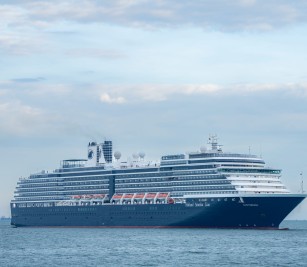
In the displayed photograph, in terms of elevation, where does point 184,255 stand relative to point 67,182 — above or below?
below

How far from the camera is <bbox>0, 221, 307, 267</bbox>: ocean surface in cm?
8481

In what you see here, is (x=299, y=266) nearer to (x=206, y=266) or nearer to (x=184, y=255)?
(x=206, y=266)

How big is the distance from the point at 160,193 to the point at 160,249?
4504 centimetres

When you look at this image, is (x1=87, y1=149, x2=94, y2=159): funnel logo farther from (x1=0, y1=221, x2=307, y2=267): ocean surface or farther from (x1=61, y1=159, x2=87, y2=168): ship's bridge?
(x1=0, y1=221, x2=307, y2=267): ocean surface

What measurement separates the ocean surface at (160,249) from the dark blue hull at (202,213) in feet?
6.54

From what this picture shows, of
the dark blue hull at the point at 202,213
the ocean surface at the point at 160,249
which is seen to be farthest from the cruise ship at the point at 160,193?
the ocean surface at the point at 160,249

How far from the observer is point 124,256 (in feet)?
298

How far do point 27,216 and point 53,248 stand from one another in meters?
64.2

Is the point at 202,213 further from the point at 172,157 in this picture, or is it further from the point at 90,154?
the point at 90,154

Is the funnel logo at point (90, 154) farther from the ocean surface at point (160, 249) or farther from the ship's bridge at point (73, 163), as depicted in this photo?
the ocean surface at point (160, 249)

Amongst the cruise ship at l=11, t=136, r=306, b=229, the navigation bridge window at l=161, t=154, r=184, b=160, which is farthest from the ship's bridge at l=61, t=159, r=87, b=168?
the navigation bridge window at l=161, t=154, r=184, b=160

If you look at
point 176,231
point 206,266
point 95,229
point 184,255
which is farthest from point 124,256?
point 95,229

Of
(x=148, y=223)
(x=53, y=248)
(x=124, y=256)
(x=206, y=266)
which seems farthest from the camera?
(x=148, y=223)

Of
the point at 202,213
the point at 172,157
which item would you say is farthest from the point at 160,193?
the point at 202,213
